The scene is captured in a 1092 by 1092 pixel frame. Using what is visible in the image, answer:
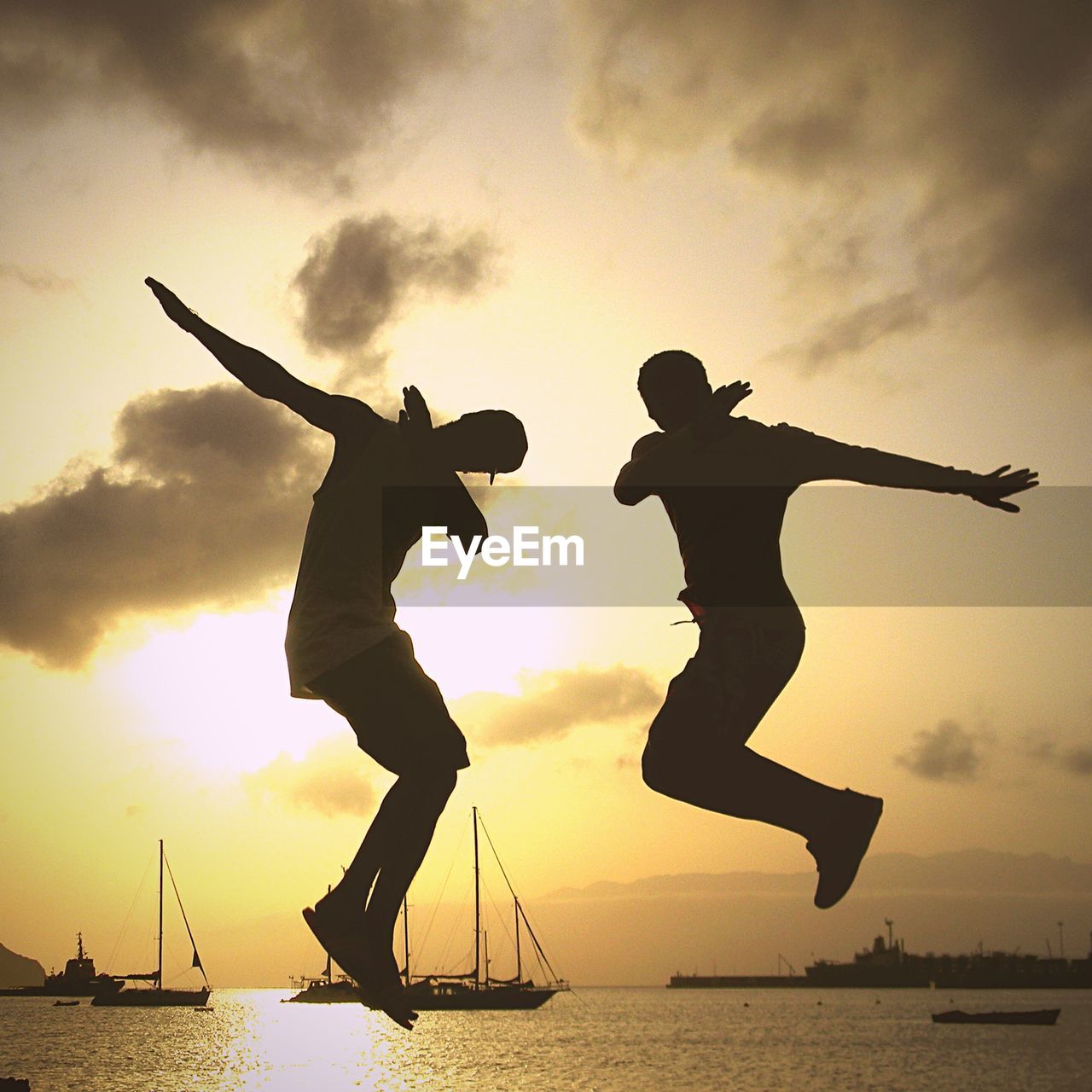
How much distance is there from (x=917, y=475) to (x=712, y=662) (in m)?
1.12

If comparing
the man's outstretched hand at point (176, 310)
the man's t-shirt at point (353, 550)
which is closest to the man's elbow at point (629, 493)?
the man's t-shirt at point (353, 550)

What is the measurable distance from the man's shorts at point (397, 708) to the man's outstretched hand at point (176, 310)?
64.4 inches

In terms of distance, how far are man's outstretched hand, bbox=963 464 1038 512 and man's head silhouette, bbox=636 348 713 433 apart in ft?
3.82

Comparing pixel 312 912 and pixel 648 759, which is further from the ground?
pixel 648 759

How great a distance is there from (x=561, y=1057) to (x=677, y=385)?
444ft

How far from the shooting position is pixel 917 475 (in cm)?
539

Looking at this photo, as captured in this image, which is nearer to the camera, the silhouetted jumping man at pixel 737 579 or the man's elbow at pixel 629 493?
the silhouetted jumping man at pixel 737 579

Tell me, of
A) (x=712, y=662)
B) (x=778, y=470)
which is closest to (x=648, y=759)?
(x=712, y=662)

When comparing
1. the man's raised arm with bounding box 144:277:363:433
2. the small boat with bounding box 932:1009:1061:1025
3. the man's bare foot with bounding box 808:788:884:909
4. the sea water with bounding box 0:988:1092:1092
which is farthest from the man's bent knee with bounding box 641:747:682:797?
the small boat with bounding box 932:1009:1061:1025

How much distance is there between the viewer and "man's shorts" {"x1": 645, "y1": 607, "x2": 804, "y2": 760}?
5441 mm

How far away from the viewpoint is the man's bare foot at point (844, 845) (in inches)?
212

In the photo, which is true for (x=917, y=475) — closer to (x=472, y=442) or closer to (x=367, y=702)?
(x=472, y=442)

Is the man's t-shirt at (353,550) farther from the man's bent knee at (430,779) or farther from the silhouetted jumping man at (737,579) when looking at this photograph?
the silhouetted jumping man at (737,579)

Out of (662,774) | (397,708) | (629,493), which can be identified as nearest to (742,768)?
(662,774)
